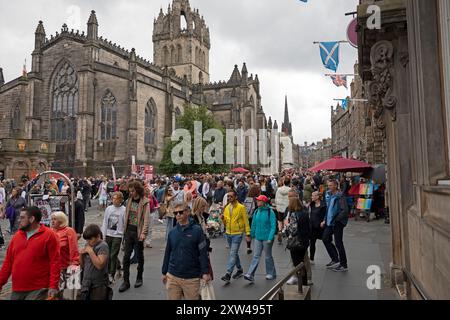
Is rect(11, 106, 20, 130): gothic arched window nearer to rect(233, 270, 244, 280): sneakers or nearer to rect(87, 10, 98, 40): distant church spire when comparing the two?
rect(87, 10, 98, 40): distant church spire

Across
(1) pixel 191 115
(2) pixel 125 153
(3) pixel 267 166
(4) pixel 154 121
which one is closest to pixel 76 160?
(2) pixel 125 153

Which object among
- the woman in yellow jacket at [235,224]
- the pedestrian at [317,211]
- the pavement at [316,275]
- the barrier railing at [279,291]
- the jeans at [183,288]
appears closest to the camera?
the barrier railing at [279,291]

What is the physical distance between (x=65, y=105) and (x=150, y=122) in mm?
9035

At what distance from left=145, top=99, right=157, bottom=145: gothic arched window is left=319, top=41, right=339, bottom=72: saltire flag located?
98.2ft

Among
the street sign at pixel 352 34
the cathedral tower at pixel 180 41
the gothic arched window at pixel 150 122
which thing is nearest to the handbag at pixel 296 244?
the street sign at pixel 352 34

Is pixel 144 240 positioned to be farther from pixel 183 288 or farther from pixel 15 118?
pixel 15 118

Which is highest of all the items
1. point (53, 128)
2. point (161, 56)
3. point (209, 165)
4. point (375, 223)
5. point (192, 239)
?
point (161, 56)

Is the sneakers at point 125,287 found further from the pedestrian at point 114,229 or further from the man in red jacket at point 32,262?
the man in red jacket at point 32,262

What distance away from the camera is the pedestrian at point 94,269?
167 inches

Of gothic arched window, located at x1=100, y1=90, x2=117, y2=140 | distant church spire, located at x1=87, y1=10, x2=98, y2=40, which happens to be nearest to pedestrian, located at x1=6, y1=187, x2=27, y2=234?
gothic arched window, located at x1=100, y1=90, x2=117, y2=140

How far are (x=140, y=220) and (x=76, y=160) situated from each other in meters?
32.0

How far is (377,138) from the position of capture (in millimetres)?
18016

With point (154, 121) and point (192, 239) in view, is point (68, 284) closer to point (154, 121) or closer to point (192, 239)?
point (192, 239)

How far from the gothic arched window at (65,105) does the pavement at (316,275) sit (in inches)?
1202
